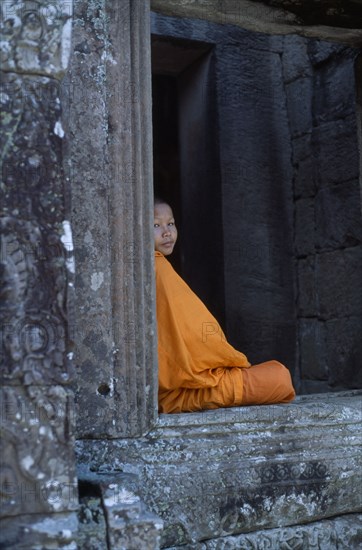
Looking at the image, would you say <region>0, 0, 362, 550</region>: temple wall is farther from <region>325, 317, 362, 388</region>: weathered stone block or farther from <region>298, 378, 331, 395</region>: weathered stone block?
<region>298, 378, 331, 395</region>: weathered stone block

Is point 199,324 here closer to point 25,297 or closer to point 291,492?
point 291,492

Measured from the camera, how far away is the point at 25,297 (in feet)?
7.75

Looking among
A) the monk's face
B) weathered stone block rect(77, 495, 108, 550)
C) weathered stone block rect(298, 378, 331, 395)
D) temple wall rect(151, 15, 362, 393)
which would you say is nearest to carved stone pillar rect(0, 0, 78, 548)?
weathered stone block rect(77, 495, 108, 550)

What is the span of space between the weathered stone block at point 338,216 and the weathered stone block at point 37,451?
2924 millimetres

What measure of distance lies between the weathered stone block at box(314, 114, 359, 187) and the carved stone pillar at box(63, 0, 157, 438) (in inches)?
80.5

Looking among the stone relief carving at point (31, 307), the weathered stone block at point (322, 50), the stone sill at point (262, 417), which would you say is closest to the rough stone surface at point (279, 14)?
the weathered stone block at point (322, 50)

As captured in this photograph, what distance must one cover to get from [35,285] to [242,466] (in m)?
1.29

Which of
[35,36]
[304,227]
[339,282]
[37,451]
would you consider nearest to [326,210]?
[304,227]

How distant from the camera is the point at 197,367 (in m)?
3.52

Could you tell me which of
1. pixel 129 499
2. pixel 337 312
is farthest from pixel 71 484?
pixel 337 312

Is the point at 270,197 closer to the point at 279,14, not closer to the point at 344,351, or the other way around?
the point at 344,351

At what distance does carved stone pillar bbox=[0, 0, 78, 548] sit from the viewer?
2.32 m

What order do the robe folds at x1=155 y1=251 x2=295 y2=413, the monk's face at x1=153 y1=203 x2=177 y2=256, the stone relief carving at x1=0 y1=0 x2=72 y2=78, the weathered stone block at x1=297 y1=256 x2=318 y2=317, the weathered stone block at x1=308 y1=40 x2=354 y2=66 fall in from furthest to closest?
the weathered stone block at x1=297 y1=256 x2=318 y2=317, the weathered stone block at x1=308 y1=40 x2=354 y2=66, the monk's face at x1=153 y1=203 x2=177 y2=256, the robe folds at x1=155 y1=251 x2=295 y2=413, the stone relief carving at x1=0 y1=0 x2=72 y2=78

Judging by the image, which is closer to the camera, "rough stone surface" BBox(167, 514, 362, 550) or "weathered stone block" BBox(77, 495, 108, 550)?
"weathered stone block" BBox(77, 495, 108, 550)
